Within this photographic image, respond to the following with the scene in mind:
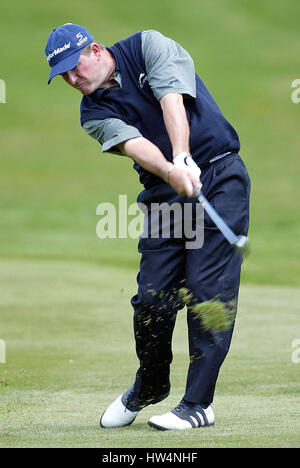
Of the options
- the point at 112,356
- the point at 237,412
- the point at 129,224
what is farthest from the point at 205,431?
the point at 129,224

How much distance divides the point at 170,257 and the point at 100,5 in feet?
73.5

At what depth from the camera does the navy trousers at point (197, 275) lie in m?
3.79

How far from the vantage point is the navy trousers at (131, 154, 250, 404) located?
3789mm

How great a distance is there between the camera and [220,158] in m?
3.83

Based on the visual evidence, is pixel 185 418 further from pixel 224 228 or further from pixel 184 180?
pixel 184 180

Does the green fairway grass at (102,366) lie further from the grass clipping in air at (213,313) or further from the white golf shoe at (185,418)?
the grass clipping in air at (213,313)

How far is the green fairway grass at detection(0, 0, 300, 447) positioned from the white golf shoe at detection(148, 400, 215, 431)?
0.08 m

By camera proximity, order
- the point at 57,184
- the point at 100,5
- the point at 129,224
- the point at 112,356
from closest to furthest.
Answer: the point at 112,356, the point at 129,224, the point at 57,184, the point at 100,5

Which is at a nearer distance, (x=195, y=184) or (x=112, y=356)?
(x=195, y=184)

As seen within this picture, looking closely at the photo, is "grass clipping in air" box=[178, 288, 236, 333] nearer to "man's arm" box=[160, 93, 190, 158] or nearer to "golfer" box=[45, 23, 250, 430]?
"golfer" box=[45, 23, 250, 430]

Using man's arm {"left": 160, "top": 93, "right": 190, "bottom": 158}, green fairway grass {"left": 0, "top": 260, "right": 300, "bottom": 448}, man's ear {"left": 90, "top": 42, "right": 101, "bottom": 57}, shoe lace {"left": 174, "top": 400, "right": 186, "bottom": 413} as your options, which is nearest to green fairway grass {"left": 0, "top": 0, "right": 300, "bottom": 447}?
green fairway grass {"left": 0, "top": 260, "right": 300, "bottom": 448}

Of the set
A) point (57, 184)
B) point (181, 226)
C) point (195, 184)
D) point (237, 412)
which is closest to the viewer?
point (195, 184)

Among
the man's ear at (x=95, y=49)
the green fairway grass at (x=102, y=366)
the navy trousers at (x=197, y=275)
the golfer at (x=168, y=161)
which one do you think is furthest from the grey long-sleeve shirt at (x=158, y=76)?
the green fairway grass at (x=102, y=366)
